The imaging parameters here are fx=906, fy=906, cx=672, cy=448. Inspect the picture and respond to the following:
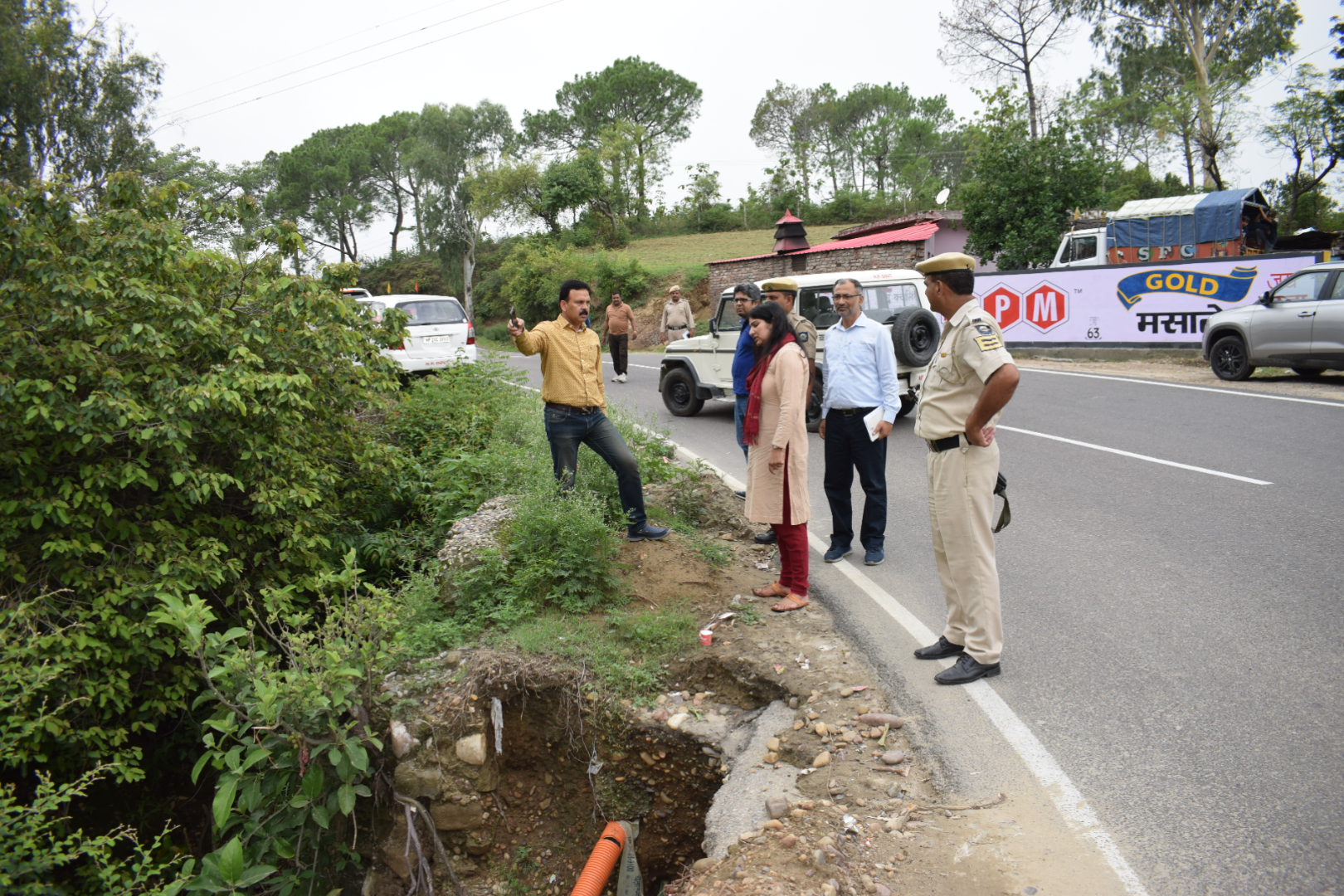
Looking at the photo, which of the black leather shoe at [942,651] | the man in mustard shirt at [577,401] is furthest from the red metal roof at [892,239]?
the black leather shoe at [942,651]

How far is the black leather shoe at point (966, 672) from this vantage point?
14.7 ft

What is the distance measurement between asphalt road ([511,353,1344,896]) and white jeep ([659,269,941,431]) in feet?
4.60

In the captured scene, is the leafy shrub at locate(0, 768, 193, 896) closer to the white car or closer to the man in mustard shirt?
the man in mustard shirt

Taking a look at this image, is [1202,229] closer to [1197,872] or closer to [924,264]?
[924,264]

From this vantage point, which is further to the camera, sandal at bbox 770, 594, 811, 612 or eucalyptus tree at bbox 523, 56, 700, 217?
eucalyptus tree at bbox 523, 56, 700, 217

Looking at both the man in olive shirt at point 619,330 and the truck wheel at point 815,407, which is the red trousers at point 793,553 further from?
the man in olive shirt at point 619,330

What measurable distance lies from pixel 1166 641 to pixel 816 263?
90.6ft

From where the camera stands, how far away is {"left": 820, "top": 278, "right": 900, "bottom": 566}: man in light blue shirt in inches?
249


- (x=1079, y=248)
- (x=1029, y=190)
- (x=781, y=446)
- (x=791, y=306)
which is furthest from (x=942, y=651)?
(x=1029, y=190)

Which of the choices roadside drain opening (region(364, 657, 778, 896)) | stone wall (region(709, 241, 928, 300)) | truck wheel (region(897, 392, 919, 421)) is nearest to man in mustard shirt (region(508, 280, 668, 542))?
roadside drain opening (region(364, 657, 778, 896))

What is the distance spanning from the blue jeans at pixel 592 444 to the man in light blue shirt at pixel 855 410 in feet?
4.55

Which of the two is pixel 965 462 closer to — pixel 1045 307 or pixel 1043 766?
pixel 1043 766

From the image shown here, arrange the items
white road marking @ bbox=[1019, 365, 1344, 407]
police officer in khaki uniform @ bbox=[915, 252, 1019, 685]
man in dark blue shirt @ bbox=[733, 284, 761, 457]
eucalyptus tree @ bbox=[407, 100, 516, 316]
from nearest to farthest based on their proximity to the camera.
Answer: police officer in khaki uniform @ bbox=[915, 252, 1019, 685] → man in dark blue shirt @ bbox=[733, 284, 761, 457] → white road marking @ bbox=[1019, 365, 1344, 407] → eucalyptus tree @ bbox=[407, 100, 516, 316]

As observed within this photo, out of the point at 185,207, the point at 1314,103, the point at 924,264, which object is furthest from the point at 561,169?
the point at 924,264
